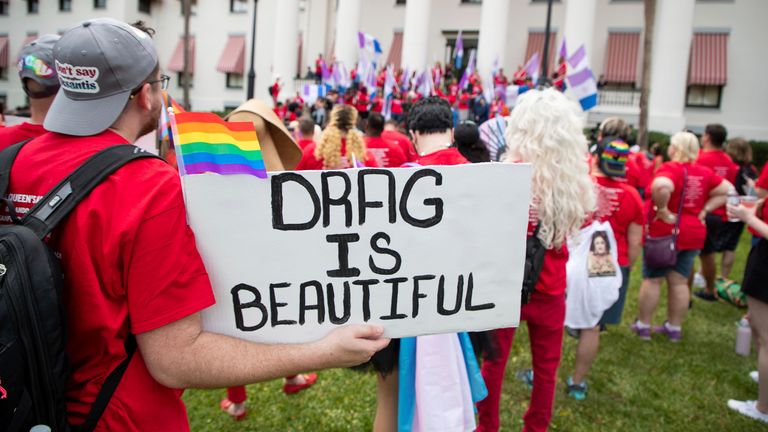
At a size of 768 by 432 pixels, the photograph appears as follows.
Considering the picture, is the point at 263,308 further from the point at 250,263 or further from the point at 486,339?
the point at 486,339

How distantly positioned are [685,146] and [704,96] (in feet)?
72.1

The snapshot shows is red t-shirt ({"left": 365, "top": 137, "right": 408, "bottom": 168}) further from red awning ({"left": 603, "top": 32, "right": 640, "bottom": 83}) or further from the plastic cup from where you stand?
red awning ({"left": 603, "top": 32, "right": 640, "bottom": 83})

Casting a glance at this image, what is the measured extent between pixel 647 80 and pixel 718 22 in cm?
1096

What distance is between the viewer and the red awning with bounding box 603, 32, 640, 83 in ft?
78.4

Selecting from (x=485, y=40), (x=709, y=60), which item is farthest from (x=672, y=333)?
(x=709, y=60)

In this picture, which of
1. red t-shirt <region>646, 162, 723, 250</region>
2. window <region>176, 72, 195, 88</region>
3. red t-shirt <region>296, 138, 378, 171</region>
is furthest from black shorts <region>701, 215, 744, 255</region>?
window <region>176, 72, 195, 88</region>

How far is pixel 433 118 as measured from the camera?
10.3ft

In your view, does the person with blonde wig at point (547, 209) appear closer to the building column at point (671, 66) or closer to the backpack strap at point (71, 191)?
the backpack strap at point (71, 191)

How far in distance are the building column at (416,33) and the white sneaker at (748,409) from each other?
22.3m

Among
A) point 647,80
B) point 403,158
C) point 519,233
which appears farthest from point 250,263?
point 647,80

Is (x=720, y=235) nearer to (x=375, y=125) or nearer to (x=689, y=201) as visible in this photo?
(x=689, y=201)

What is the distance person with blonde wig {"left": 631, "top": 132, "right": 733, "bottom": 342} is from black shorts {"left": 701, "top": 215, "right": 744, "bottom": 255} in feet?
4.70

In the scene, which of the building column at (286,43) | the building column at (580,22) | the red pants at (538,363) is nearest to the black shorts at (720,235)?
the red pants at (538,363)

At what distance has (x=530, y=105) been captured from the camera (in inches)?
119
